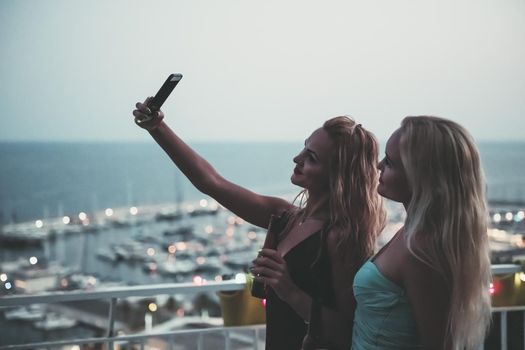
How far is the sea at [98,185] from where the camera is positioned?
14.5 meters

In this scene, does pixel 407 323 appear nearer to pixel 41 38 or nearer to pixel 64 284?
pixel 64 284

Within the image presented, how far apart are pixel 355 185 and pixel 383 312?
35 cm

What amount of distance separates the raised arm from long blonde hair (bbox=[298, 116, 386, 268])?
0.24m

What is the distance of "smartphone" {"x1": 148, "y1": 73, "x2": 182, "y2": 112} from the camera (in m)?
1.40

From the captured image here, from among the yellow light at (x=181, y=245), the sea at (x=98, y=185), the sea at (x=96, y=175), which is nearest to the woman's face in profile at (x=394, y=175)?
the sea at (x=98, y=185)

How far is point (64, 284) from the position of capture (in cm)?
1616

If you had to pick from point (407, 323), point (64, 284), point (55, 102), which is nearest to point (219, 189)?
point (407, 323)

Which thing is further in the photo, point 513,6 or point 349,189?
point 513,6

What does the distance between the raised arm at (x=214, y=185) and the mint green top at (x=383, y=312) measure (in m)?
0.49

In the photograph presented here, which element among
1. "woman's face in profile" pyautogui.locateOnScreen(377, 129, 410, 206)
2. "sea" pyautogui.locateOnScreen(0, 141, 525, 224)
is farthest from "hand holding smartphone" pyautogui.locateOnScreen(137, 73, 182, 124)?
"sea" pyautogui.locateOnScreen(0, 141, 525, 224)

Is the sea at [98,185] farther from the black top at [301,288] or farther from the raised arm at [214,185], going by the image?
the black top at [301,288]

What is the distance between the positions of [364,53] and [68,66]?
13.1 m

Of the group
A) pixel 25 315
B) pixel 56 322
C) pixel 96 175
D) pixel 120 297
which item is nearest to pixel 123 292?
pixel 120 297

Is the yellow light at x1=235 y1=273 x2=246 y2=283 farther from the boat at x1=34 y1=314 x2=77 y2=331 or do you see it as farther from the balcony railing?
the boat at x1=34 y1=314 x2=77 y2=331
